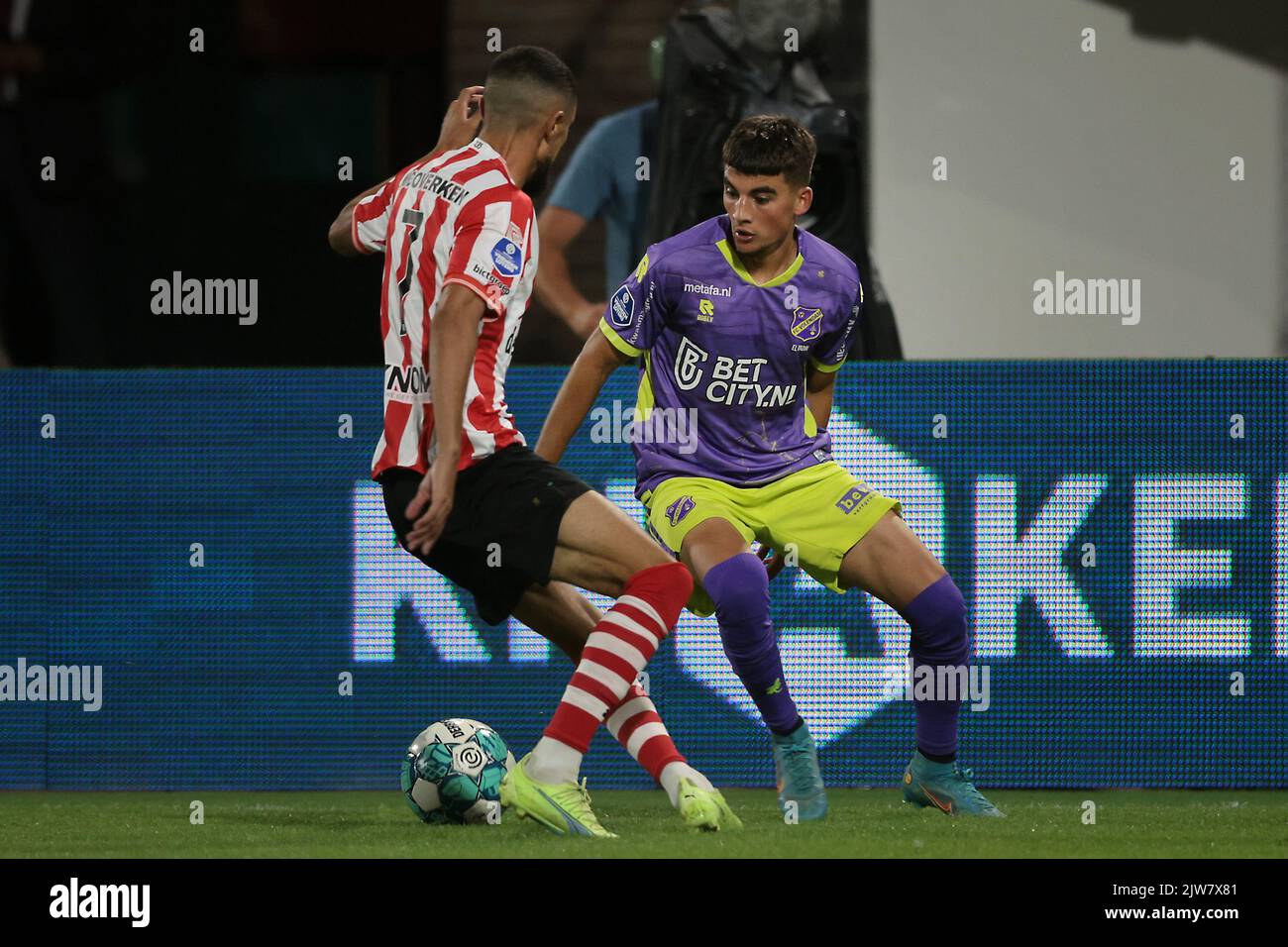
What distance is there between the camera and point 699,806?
5.42 m

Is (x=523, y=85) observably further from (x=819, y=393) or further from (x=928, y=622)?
(x=928, y=622)

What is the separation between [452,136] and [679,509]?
1232mm

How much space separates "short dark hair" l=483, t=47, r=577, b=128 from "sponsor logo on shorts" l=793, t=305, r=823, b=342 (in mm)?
974

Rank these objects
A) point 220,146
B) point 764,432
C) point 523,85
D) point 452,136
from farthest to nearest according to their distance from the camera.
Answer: point 220,146
point 764,432
point 452,136
point 523,85

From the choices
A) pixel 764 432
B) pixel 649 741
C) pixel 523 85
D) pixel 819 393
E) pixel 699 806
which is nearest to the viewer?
pixel 699 806

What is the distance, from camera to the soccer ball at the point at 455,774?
19.2 feet

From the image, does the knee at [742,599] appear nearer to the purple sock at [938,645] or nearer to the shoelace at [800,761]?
the shoelace at [800,761]

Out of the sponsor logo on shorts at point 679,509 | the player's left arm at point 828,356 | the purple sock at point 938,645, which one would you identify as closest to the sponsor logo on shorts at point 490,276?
the sponsor logo on shorts at point 679,509

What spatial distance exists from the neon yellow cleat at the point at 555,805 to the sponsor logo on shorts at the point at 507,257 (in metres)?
1.24

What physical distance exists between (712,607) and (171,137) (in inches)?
231

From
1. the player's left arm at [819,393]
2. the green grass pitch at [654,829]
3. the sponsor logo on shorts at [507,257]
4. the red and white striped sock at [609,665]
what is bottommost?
the green grass pitch at [654,829]

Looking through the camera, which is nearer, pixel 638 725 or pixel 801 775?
pixel 638 725

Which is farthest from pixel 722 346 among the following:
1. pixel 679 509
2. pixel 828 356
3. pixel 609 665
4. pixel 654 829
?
pixel 654 829
